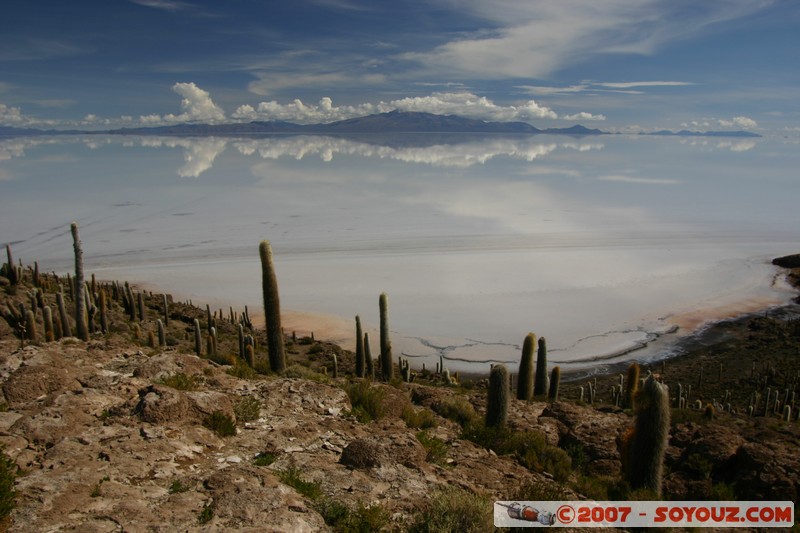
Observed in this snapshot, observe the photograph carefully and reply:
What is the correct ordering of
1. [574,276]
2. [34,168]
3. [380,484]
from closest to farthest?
[380,484]
[574,276]
[34,168]

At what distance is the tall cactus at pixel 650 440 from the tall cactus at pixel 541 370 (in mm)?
8633

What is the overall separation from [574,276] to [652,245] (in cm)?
1506

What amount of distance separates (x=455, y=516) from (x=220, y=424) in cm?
425

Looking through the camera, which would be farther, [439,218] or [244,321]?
[439,218]

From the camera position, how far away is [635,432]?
10.1 metres

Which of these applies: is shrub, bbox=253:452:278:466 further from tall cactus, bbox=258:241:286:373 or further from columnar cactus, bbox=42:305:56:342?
columnar cactus, bbox=42:305:56:342

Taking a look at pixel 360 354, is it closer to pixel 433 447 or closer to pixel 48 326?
pixel 48 326

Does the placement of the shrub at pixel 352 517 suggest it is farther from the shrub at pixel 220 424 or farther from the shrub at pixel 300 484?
the shrub at pixel 220 424

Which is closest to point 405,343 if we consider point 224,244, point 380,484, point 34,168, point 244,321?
point 244,321

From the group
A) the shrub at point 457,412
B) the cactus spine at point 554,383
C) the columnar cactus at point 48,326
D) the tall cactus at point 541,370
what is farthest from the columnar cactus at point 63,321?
the cactus spine at point 554,383

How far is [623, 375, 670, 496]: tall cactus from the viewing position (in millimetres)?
9711

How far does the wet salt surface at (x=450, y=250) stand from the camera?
102 ft

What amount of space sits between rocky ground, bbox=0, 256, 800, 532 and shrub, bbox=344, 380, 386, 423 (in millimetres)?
73

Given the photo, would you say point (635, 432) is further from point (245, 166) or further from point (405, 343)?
point (245, 166)
